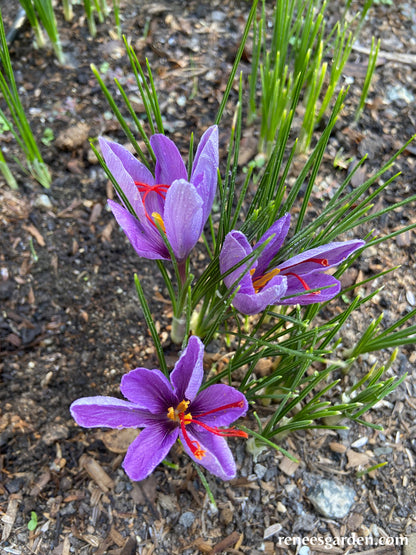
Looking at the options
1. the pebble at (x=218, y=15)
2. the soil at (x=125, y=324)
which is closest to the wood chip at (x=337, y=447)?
the soil at (x=125, y=324)

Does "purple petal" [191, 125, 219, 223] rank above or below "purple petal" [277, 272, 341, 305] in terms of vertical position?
above

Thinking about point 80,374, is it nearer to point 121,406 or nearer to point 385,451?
point 121,406

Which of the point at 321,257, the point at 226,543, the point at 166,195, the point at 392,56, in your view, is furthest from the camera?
the point at 392,56

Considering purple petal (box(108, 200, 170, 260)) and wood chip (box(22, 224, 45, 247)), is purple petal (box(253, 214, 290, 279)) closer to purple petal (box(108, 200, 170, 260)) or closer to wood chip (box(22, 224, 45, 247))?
purple petal (box(108, 200, 170, 260))

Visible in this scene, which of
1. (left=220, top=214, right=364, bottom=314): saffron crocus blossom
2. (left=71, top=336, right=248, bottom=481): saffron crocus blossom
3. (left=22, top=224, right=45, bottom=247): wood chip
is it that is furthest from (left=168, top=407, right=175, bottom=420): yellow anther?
(left=22, top=224, right=45, bottom=247): wood chip

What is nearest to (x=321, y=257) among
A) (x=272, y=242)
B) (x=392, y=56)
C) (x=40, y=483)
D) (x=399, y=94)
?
(x=272, y=242)

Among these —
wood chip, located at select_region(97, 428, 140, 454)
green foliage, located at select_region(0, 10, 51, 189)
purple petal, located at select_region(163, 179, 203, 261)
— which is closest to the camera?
purple petal, located at select_region(163, 179, 203, 261)

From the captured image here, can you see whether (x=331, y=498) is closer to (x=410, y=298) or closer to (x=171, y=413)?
(x=171, y=413)
